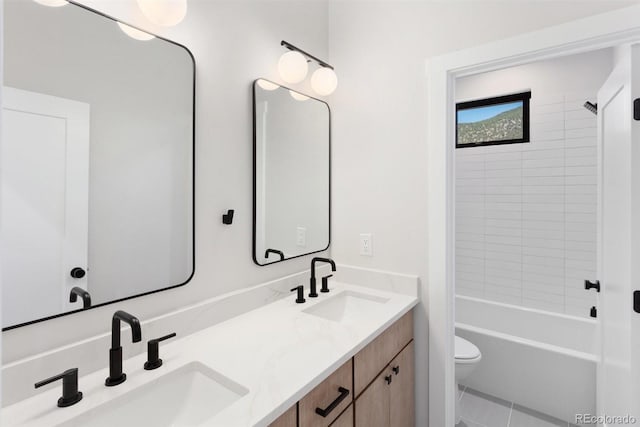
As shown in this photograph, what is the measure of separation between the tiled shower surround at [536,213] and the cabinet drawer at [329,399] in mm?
2172

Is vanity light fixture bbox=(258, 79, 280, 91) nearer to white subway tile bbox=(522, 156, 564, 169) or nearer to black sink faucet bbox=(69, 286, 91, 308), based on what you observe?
black sink faucet bbox=(69, 286, 91, 308)

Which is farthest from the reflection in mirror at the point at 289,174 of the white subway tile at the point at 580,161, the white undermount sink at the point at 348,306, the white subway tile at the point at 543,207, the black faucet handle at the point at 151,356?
the white subway tile at the point at 580,161

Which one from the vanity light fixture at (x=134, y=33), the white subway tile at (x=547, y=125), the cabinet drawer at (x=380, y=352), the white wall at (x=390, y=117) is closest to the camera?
the vanity light fixture at (x=134, y=33)

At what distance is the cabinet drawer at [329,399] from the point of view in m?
0.99

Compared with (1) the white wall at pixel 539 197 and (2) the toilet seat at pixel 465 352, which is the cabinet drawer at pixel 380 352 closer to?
(2) the toilet seat at pixel 465 352

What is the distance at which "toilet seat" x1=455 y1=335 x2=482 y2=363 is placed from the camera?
6.67 feet

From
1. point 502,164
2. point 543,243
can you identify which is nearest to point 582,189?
point 543,243

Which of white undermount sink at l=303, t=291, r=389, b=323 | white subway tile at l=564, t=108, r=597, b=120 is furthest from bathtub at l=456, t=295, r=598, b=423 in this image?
white subway tile at l=564, t=108, r=597, b=120

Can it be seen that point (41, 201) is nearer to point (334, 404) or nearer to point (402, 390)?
point (334, 404)

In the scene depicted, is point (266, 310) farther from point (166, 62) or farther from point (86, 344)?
point (166, 62)

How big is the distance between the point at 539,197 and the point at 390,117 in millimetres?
1660

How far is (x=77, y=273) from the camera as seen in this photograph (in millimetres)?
1017

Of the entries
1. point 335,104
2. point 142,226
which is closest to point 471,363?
point 335,104

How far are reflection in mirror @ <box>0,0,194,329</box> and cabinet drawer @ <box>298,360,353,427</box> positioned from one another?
617mm
